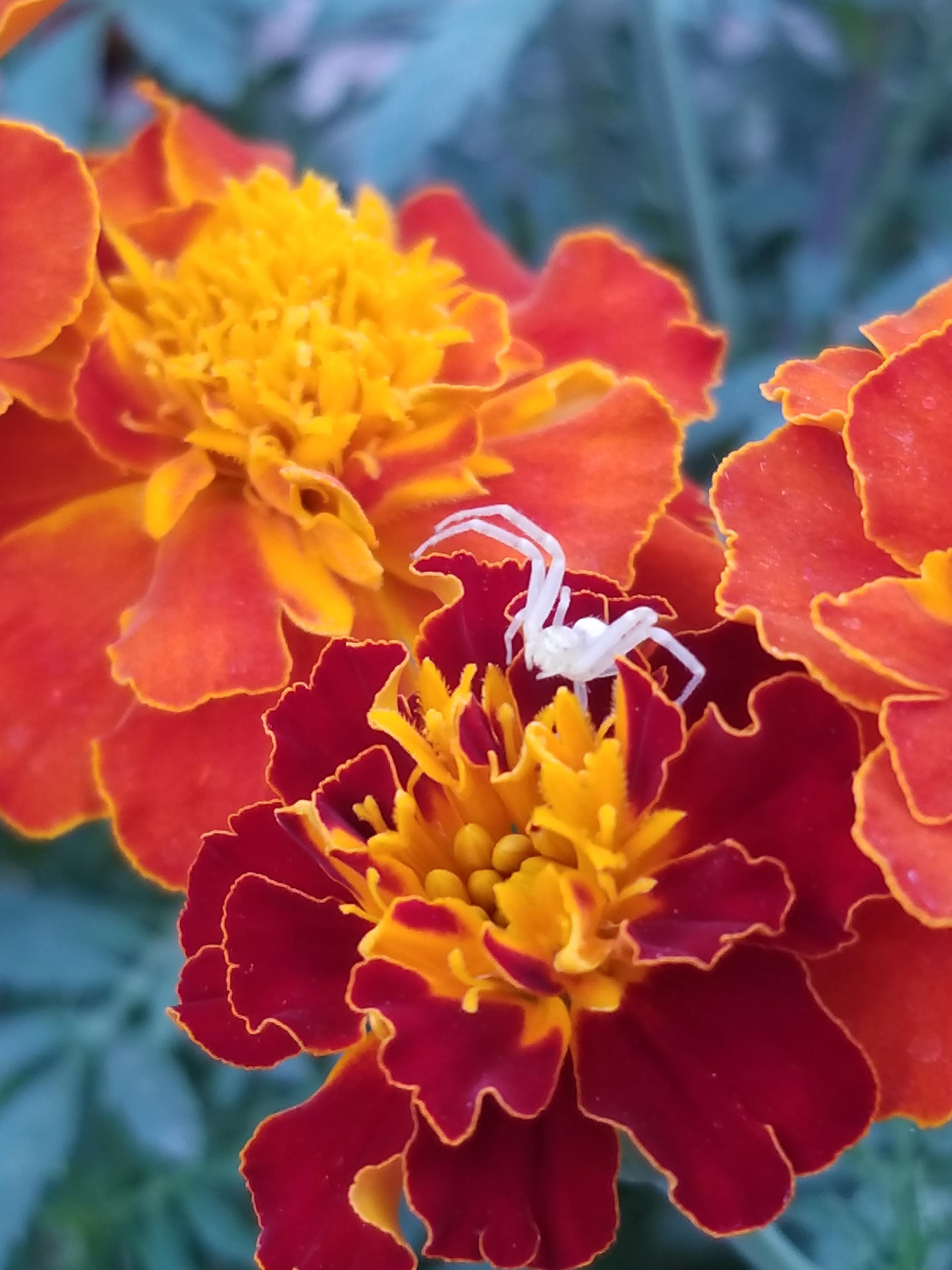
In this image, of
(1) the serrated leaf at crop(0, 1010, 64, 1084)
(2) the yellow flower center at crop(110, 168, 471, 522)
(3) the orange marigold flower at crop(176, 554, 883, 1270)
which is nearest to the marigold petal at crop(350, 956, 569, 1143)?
(3) the orange marigold flower at crop(176, 554, 883, 1270)

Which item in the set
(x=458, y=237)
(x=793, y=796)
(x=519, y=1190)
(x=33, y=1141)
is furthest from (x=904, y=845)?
(x=33, y=1141)

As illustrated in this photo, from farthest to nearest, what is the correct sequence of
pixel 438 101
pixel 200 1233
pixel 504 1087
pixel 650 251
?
pixel 650 251 → pixel 438 101 → pixel 200 1233 → pixel 504 1087

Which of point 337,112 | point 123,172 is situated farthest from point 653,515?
point 337,112

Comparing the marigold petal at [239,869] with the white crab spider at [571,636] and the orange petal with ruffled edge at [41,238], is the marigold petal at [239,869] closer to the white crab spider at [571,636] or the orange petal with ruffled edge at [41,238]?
the white crab spider at [571,636]

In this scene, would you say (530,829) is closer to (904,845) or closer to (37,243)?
(904,845)

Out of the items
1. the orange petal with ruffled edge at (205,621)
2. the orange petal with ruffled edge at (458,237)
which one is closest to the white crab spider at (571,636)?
the orange petal with ruffled edge at (205,621)

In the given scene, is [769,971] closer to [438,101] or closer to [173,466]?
[173,466]
